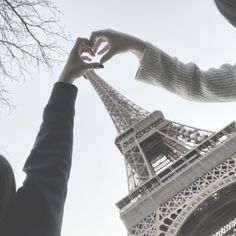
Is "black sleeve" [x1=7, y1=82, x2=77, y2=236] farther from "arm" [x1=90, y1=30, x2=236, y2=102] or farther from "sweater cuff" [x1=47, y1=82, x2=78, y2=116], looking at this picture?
"arm" [x1=90, y1=30, x2=236, y2=102]

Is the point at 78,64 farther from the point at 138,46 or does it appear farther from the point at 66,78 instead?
the point at 138,46

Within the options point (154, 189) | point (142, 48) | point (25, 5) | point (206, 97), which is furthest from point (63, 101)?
point (154, 189)

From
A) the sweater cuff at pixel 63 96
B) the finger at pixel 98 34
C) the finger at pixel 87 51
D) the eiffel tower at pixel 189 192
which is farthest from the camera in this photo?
the eiffel tower at pixel 189 192

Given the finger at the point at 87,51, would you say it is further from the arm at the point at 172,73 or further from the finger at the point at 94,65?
the finger at the point at 94,65

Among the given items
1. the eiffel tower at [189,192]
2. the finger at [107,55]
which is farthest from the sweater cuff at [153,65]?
the eiffel tower at [189,192]

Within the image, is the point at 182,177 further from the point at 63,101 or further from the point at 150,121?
the point at 63,101

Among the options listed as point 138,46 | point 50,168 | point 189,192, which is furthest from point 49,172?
point 189,192

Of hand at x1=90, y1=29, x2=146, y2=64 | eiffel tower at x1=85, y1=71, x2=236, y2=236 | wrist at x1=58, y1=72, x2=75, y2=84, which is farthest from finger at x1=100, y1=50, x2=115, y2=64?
eiffel tower at x1=85, y1=71, x2=236, y2=236
